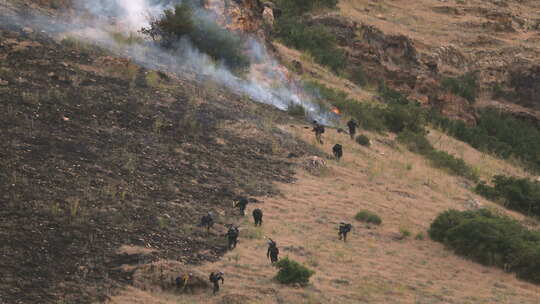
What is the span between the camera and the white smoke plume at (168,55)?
22.8 m

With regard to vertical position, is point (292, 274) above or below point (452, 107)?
below

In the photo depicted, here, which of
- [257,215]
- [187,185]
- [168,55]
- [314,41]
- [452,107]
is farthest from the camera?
[314,41]

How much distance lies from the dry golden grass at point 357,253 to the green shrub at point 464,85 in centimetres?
1658

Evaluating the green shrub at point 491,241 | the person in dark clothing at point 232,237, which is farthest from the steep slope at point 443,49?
the person in dark clothing at point 232,237

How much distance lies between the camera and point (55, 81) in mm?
Result: 17750

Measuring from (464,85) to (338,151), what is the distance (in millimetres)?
20162

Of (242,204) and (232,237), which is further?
(242,204)

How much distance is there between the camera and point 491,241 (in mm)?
15609

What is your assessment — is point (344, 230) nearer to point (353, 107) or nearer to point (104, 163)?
point (104, 163)

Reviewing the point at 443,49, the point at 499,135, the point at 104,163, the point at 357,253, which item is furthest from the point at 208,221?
the point at 443,49

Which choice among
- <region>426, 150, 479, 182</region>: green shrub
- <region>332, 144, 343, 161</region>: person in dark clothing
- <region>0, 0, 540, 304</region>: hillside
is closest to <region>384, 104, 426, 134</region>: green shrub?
<region>0, 0, 540, 304</region>: hillside

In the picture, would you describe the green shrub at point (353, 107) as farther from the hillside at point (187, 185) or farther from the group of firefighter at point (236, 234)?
the group of firefighter at point (236, 234)

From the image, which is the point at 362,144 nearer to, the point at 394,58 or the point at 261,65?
the point at 261,65

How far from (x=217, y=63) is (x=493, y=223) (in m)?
12.2
